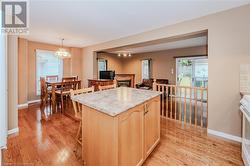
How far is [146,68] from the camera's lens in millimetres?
7660

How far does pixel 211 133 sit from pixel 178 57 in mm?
4365

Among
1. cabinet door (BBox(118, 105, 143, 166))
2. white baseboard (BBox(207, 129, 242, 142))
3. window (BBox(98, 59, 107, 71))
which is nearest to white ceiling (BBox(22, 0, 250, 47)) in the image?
cabinet door (BBox(118, 105, 143, 166))

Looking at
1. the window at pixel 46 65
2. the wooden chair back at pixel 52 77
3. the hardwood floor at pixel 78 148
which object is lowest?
the hardwood floor at pixel 78 148

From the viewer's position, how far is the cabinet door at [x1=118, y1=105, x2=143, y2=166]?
51.3 inches

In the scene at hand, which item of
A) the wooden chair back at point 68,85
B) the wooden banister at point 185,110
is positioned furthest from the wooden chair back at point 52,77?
the wooden banister at point 185,110

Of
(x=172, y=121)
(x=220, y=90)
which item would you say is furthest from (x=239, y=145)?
(x=172, y=121)

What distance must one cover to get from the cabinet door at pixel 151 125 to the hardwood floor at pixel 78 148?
18 cm

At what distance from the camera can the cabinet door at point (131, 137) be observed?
130 cm

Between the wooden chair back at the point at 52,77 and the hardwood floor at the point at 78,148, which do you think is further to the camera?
the wooden chair back at the point at 52,77

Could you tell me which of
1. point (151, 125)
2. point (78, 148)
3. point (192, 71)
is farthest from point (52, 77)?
point (192, 71)

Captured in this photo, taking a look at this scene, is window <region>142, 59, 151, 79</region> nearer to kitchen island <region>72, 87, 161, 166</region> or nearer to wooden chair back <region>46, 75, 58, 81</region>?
wooden chair back <region>46, 75, 58, 81</region>

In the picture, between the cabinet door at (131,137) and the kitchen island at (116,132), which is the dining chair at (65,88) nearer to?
the kitchen island at (116,132)

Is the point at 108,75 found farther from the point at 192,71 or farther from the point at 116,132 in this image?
the point at 116,132

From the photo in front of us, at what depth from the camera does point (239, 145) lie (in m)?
2.21
